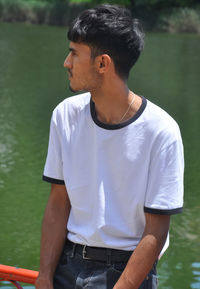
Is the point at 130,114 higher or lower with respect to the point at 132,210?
higher

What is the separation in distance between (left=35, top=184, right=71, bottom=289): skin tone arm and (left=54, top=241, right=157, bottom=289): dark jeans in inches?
1.3

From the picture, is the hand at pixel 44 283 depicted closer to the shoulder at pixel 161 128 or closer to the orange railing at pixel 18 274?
the orange railing at pixel 18 274

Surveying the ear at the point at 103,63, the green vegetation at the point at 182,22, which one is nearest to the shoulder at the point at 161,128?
the ear at the point at 103,63

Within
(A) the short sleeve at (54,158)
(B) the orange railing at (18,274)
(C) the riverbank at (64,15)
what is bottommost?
(C) the riverbank at (64,15)

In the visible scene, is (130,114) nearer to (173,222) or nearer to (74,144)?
(74,144)

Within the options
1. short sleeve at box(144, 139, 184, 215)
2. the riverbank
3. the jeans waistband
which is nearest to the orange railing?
the jeans waistband

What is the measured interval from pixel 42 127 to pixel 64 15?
1854 cm

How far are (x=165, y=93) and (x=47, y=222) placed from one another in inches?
321

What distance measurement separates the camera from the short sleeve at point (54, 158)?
1.67 m

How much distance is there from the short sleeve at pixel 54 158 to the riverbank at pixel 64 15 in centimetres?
2162

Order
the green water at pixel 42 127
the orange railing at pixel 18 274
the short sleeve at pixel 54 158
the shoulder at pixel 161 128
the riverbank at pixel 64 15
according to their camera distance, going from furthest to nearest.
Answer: the riverbank at pixel 64 15 → the green water at pixel 42 127 → the orange railing at pixel 18 274 → the short sleeve at pixel 54 158 → the shoulder at pixel 161 128

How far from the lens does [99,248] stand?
1.63m

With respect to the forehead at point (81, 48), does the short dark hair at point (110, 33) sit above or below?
above

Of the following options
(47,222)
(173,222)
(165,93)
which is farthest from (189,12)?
(47,222)
